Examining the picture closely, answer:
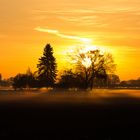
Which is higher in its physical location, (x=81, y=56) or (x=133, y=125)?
(x=81, y=56)

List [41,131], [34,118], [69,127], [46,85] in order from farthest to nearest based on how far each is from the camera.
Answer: [46,85] → [34,118] → [69,127] → [41,131]

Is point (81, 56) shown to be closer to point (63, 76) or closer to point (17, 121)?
point (63, 76)

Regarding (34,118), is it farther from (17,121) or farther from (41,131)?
(41,131)

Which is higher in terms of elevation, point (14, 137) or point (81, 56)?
point (81, 56)

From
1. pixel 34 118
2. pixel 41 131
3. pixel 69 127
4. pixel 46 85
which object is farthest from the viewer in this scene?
pixel 46 85

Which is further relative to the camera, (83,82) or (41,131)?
(83,82)

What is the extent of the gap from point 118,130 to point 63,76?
9574cm

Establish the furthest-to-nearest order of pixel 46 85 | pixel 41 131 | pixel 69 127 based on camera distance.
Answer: pixel 46 85 → pixel 69 127 → pixel 41 131

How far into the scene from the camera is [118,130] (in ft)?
67.3

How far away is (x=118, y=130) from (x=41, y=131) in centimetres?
316

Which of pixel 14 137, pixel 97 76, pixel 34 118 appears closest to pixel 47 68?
pixel 97 76

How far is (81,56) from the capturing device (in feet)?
389

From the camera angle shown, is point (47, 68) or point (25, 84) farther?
point (25, 84)

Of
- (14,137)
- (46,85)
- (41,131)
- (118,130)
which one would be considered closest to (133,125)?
(118,130)
